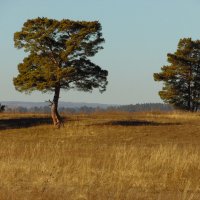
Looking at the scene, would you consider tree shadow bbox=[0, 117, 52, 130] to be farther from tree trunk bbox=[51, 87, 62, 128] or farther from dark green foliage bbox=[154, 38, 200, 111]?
dark green foliage bbox=[154, 38, 200, 111]

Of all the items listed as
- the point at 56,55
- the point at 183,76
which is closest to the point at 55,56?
the point at 56,55

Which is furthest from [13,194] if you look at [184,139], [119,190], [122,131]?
[122,131]

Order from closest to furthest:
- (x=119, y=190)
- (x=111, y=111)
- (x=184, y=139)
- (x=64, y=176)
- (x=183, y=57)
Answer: (x=119, y=190) → (x=64, y=176) → (x=184, y=139) → (x=111, y=111) → (x=183, y=57)

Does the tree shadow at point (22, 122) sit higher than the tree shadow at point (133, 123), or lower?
lower

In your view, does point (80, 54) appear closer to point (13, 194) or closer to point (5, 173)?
point (5, 173)

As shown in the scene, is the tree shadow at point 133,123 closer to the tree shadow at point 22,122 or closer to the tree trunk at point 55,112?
the tree trunk at point 55,112

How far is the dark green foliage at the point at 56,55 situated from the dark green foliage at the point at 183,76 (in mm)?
20251

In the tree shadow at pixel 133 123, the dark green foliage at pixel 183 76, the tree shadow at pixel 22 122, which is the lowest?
the tree shadow at pixel 22 122

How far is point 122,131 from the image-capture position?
39.5 meters

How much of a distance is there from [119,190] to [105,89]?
32.7 m

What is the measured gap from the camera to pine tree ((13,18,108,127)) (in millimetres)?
42688

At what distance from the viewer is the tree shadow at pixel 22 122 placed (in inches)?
1702

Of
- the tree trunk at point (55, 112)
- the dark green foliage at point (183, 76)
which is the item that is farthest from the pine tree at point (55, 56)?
the dark green foliage at point (183, 76)

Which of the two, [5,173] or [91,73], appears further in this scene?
[91,73]
